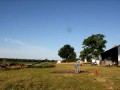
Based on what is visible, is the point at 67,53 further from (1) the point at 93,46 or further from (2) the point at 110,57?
(2) the point at 110,57

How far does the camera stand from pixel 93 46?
10288cm

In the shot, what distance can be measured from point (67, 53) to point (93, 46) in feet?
133

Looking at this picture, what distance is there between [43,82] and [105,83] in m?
5.26

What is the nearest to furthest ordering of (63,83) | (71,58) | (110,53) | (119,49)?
(63,83), (119,49), (110,53), (71,58)

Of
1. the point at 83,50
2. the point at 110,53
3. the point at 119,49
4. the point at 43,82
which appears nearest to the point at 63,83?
the point at 43,82

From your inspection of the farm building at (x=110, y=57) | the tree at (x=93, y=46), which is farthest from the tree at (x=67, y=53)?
the farm building at (x=110, y=57)

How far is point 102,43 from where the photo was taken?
10325 centimetres

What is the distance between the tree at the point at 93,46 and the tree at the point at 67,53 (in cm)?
3799

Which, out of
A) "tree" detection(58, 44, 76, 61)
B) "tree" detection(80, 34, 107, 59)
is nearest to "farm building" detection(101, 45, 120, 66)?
"tree" detection(80, 34, 107, 59)

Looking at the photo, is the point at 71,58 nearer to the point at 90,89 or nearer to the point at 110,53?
the point at 110,53

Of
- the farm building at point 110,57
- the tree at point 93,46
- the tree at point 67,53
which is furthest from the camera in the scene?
the tree at point 67,53

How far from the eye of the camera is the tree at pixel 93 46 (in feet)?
331

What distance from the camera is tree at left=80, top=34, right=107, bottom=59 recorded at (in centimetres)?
10081

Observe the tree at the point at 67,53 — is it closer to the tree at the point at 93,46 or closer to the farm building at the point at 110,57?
the tree at the point at 93,46
